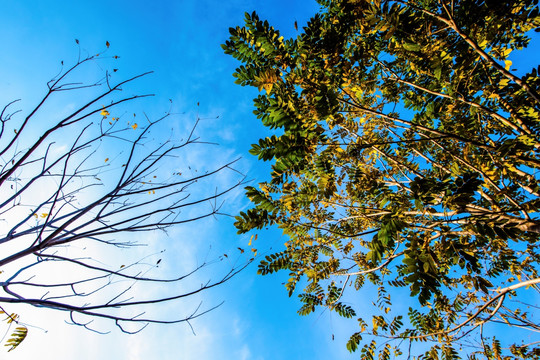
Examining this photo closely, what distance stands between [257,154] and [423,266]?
199 cm

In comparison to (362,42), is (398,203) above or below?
below

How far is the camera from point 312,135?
263 cm

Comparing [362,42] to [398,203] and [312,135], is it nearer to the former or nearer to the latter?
[312,135]

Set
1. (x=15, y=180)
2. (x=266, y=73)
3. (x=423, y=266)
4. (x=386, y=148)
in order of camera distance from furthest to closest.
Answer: (x=386, y=148) → (x=15, y=180) → (x=266, y=73) → (x=423, y=266)

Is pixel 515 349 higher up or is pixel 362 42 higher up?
pixel 362 42

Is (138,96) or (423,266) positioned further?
(138,96)

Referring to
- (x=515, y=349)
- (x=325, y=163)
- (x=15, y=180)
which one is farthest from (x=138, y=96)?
(x=515, y=349)

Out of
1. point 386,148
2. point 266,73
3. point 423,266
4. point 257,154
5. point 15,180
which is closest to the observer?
point 423,266

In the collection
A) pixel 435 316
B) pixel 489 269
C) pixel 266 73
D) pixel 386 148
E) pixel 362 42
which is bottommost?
pixel 435 316

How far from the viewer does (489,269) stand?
4.49 m

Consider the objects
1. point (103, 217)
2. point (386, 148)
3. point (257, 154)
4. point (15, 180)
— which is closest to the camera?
point (257, 154)

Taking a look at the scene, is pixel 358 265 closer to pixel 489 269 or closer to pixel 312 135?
pixel 489 269

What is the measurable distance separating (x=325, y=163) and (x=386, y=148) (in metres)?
2.05

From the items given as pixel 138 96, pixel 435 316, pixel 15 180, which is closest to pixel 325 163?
pixel 138 96
